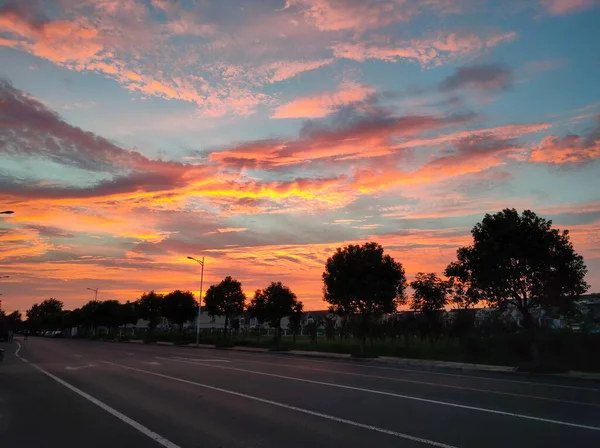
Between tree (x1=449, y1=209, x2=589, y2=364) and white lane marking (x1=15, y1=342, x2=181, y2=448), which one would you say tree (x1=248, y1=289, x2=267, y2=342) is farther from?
white lane marking (x1=15, y1=342, x2=181, y2=448)

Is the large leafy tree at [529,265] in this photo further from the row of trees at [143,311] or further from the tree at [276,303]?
the row of trees at [143,311]

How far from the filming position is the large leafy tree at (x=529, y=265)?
2392 cm

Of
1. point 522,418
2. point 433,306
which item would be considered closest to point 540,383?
point 522,418

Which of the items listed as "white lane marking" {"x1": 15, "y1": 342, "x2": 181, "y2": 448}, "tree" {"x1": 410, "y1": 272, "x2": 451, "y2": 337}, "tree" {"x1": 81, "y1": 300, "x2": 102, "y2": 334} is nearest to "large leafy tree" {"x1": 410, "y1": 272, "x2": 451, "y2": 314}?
"tree" {"x1": 410, "y1": 272, "x2": 451, "y2": 337}

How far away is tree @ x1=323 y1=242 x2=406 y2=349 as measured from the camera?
1404 inches

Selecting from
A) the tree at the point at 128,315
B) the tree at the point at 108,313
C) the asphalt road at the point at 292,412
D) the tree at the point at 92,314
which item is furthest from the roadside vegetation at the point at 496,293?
the tree at the point at 92,314

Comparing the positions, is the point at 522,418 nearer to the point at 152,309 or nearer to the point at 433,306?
→ the point at 433,306

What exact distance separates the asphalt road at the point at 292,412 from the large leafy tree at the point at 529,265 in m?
6.65

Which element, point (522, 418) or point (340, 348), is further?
point (340, 348)

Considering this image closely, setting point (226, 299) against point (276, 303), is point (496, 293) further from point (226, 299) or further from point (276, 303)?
point (226, 299)

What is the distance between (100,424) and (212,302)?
48.1m

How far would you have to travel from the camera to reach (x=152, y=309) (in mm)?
78000

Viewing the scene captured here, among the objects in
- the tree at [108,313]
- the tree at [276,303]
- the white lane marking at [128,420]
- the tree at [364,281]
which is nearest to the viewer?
the white lane marking at [128,420]

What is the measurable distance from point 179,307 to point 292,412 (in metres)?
64.1
